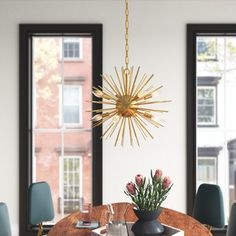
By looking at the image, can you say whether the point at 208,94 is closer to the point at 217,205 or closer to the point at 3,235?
the point at 217,205

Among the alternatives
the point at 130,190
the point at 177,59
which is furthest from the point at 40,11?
the point at 130,190

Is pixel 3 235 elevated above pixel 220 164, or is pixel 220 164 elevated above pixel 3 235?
pixel 220 164

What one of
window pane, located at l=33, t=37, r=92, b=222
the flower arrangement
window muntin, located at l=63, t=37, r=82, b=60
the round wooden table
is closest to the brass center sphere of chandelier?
the flower arrangement

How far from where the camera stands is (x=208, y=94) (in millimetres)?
4059

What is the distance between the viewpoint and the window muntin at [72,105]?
407cm

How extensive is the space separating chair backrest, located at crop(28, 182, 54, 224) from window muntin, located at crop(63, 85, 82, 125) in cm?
99

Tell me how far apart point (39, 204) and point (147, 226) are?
4.08 ft

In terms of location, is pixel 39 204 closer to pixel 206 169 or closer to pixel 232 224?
pixel 232 224

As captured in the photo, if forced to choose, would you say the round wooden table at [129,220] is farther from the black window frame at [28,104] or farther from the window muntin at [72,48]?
the window muntin at [72,48]

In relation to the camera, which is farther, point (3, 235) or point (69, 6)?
point (69, 6)

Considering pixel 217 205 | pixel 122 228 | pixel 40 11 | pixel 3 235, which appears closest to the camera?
pixel 122 228

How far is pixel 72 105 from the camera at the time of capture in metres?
4.07

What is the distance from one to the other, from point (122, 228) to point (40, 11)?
8.42ft

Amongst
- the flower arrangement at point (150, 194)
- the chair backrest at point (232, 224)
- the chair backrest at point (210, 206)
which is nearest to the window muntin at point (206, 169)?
the chair backrest at point (210, 206)
